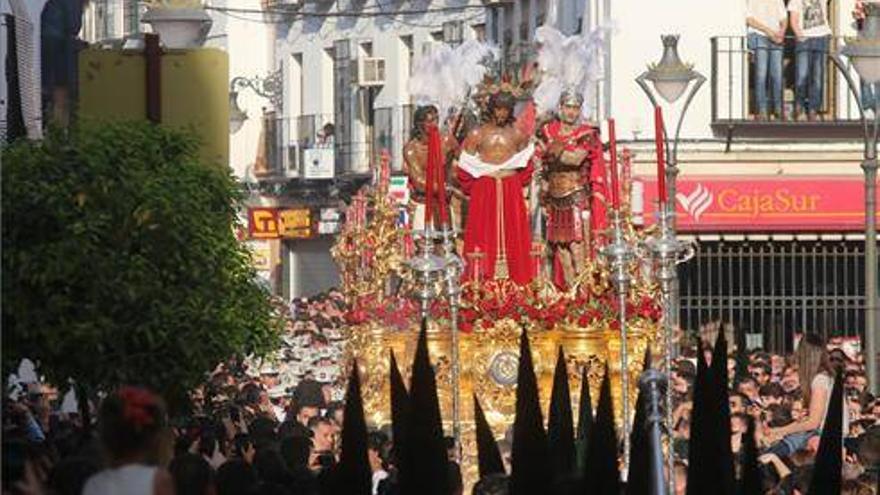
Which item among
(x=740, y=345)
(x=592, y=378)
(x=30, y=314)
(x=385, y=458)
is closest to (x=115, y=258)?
(x=30, y=314)

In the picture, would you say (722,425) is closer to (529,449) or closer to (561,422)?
(529,449)

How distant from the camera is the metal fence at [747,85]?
37.9 metres

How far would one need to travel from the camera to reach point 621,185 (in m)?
22.1

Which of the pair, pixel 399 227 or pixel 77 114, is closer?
pixel 77 114

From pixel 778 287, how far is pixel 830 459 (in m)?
26.6

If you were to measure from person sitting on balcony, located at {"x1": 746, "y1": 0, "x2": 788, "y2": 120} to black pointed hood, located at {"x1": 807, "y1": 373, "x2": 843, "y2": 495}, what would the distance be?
27115 mm

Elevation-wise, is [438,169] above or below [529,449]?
above

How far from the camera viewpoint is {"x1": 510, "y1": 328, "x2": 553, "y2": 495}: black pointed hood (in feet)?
36.2

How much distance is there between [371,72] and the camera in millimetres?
50469

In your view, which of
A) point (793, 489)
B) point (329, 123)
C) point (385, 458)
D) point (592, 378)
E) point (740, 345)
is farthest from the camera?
point (329, 123)

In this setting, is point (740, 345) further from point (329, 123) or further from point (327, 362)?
point (329, 123)

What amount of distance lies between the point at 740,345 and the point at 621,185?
4632 millimetres

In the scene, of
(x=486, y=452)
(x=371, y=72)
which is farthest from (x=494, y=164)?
(x=371, y=72)

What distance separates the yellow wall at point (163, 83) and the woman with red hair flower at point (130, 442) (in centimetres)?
497
